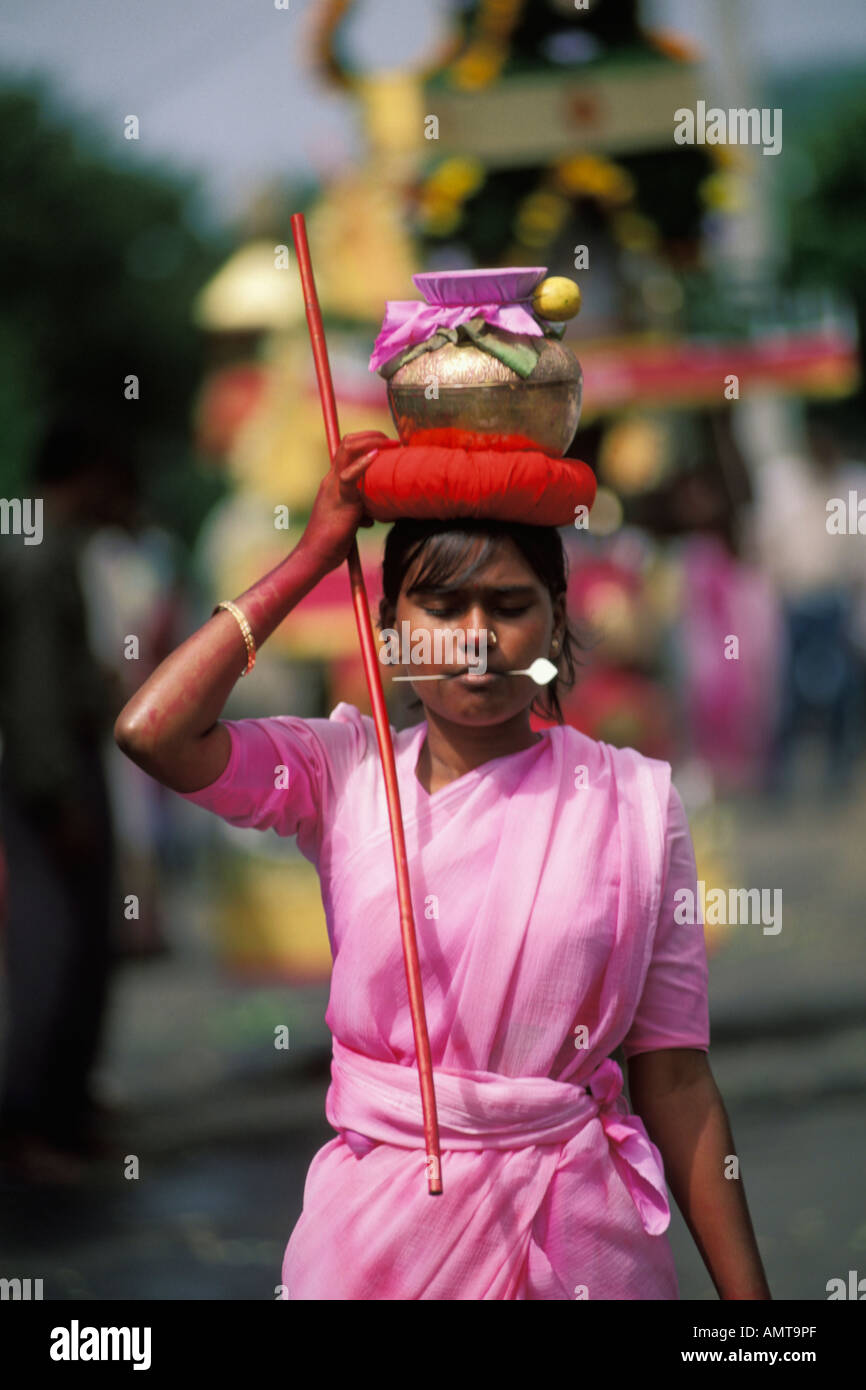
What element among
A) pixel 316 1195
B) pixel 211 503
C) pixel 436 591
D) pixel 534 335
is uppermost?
pixel 534 335

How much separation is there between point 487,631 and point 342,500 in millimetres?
241

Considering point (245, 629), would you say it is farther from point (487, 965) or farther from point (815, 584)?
point (815, 584)

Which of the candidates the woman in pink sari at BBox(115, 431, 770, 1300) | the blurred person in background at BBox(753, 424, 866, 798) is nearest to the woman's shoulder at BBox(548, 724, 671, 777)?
the woman in pink sari at BBox(115, 431, 770, 1300)

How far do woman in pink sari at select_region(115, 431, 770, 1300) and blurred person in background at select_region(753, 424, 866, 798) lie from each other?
10755 mm

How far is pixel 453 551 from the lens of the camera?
2816 mm

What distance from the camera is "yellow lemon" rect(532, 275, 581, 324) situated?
2.83 meters

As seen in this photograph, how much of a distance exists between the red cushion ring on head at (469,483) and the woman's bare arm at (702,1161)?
2.32 feet

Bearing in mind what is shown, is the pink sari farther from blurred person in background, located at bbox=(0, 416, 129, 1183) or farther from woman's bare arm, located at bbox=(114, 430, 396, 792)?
Answer: blurred person in background, located at bbox=(0, 416, 129, 1183)

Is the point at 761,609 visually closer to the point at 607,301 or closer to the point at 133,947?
the point at 607,301

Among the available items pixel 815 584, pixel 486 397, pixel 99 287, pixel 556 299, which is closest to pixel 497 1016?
pixel 486 397

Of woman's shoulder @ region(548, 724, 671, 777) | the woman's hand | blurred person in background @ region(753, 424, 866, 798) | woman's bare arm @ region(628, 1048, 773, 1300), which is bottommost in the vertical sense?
blurred person in background @ region(753, 424, 866, 798)

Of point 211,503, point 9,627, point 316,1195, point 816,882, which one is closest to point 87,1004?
point 9,627

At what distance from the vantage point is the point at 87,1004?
6.54 metres
